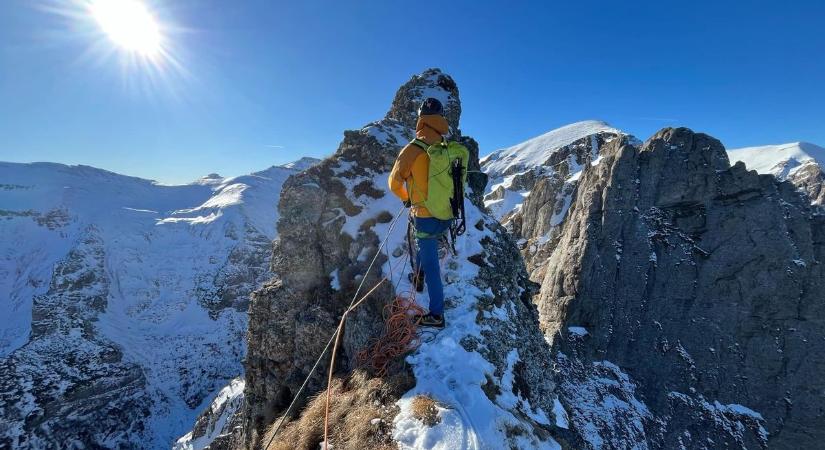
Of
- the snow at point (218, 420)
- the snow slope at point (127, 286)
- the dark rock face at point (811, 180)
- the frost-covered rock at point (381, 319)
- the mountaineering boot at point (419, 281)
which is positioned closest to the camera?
the frost-covered rock at point (381, 319)

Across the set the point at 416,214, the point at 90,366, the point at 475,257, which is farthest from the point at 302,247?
the point at 90,366

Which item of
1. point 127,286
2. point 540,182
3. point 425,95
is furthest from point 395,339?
point 127,286

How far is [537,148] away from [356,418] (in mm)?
162092

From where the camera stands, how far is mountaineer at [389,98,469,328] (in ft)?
22.4

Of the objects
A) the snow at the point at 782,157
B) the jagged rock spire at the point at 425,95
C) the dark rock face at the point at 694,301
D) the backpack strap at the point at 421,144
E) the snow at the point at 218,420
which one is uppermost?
the snow at the point at 782,157

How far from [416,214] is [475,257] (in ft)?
15.8

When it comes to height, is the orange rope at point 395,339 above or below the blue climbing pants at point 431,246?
below

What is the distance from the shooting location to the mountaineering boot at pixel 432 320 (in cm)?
785

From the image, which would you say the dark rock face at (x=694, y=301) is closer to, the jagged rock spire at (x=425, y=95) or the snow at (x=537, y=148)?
the jagged rock spire at (x=425, y=95)

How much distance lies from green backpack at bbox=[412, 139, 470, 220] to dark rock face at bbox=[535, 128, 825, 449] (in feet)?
110

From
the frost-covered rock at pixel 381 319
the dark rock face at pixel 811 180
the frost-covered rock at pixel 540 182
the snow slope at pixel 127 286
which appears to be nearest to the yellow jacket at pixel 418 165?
the frost-covered rock at pixel 381 319

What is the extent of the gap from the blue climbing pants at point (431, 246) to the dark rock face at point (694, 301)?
3237 centimetres

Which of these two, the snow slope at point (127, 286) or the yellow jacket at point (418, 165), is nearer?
the yellow jacket at point (418, 165)

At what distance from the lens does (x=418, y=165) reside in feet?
22.5
